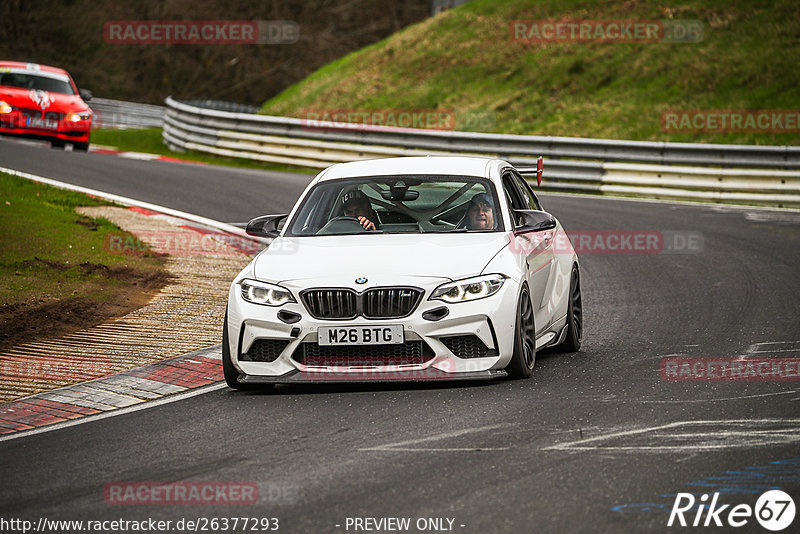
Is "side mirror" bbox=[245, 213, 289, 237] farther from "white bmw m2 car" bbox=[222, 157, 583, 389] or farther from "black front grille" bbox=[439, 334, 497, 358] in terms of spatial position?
"black front grille" bbox=[439, 334, 497, 358]

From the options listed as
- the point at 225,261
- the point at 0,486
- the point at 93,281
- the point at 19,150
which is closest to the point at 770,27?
the point at 19,150

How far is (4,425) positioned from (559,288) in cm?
420

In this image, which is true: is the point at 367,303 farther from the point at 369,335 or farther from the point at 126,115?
the point at 126,115

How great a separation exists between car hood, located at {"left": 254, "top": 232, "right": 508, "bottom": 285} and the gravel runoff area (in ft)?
5.23

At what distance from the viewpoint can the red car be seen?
25922 mm

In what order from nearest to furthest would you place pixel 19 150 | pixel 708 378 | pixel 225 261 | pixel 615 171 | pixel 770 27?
pixel 708 378, pixel 225 261, pixel 615 171, pixel 19 150, pixel 770 27

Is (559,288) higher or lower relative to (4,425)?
higher

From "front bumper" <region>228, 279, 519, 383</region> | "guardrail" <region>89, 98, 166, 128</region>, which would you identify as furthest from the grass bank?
"guardrail" <region>89, 98, 166, 128</region>

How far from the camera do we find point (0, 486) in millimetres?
5863

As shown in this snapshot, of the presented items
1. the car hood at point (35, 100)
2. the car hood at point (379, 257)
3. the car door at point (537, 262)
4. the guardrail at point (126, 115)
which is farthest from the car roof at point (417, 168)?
the guardrail at point (126, 115)

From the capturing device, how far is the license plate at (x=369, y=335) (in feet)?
24.5

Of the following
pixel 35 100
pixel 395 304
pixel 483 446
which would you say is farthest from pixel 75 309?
pixel 35 100

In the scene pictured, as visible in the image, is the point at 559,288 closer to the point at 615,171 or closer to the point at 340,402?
the point at 340,402

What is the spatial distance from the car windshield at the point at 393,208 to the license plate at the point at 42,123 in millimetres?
18569
